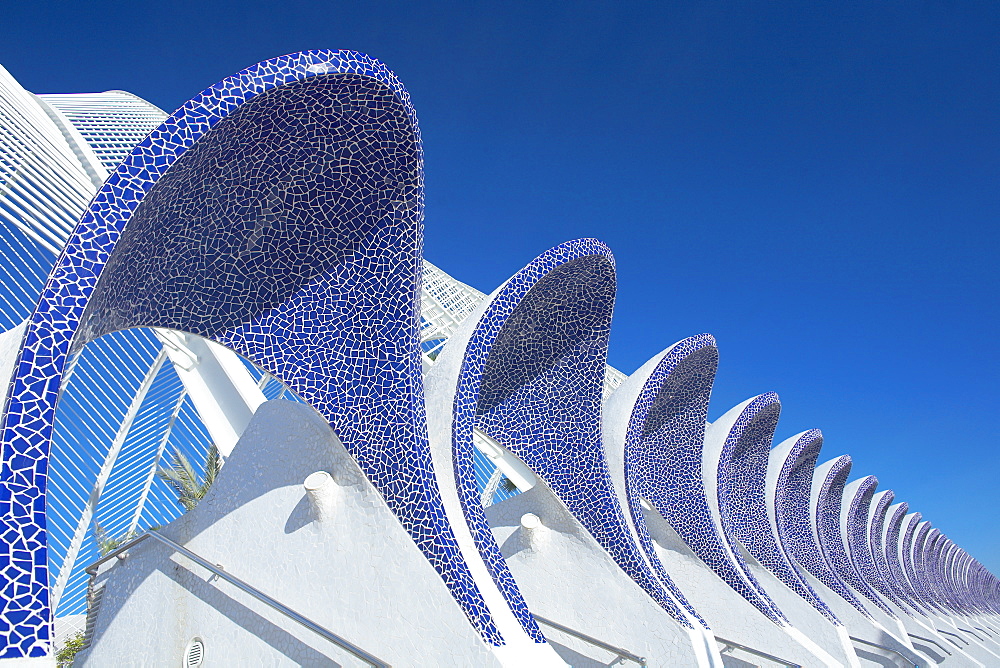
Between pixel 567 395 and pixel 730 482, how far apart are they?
6476 mm

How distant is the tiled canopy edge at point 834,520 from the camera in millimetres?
19859

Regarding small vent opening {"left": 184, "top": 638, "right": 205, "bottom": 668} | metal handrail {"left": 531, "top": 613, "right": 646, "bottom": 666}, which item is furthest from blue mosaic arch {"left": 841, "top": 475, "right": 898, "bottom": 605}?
small vent opening {"left": 184, "top": 638, "right": 205, "bottom": 668}

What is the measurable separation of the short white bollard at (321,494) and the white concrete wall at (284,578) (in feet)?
0.11

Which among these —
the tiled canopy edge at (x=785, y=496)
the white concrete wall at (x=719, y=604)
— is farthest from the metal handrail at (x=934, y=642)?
the white concrete wall at (x=719, y=604)

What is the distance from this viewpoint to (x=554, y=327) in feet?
30.9

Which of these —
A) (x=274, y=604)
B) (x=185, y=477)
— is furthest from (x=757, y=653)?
(x=185, y=477)

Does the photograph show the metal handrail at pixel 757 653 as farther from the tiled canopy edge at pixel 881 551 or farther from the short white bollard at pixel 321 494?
the tiled canopy edge at pixel 881 551

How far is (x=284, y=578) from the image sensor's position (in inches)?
249

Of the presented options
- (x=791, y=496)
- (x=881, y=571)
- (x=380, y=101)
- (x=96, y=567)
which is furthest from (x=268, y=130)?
(x=881, y=571)

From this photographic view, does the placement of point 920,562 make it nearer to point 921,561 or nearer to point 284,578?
point 921,561

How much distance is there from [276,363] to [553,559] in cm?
495

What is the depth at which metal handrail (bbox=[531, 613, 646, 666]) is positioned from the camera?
840cm

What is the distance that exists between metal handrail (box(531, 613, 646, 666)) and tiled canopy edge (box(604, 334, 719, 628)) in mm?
1121

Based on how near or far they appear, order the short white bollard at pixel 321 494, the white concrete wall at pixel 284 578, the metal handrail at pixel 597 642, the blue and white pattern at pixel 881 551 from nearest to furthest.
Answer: the white concrete wall at pixel 284 578
the short white bollard at pixel 321 494
the metal handrail at pixel 597 642
the blue and white pattern at pixel 881 551
